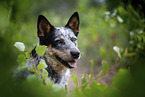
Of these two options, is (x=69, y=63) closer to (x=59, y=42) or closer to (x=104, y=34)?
(x=59, y=42)

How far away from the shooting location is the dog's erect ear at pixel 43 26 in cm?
121

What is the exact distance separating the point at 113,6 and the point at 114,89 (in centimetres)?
182

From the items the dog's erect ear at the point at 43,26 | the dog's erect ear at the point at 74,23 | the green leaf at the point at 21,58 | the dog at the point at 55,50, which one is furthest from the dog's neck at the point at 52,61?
the green leaf at the point at 21,58

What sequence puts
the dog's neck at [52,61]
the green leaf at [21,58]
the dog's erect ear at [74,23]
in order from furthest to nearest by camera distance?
1. the dog's erect ear at [74,23]
2. the dog's neck at [52,61]
3. the green leaf at [21,58]

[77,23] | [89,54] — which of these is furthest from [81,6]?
[77,23]

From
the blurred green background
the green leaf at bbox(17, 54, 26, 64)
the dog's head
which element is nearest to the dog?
the dog's head

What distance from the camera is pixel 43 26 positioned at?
1.24 m

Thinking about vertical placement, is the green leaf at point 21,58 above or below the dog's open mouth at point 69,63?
above

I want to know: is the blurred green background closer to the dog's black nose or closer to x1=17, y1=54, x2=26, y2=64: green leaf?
x1=17, y1=54, x2=26, y2=64: green leaf

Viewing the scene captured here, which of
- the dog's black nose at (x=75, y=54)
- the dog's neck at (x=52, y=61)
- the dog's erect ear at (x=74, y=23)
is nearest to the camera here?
the dog's black nose at (x=75, y=54)

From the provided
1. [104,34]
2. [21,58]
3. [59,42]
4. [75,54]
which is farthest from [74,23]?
[104,34]

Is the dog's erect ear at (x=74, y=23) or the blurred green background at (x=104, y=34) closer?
the blurred green background at (x=104, y=34)

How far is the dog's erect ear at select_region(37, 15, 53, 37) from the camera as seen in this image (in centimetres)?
121

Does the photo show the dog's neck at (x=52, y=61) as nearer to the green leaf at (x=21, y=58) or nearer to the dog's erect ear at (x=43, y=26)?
the dog's erect ear at (x=43, y=26)
